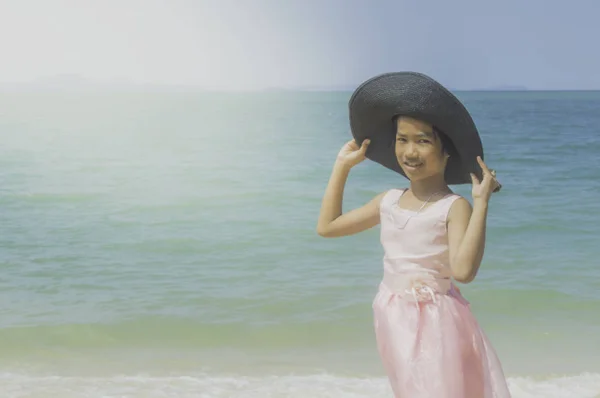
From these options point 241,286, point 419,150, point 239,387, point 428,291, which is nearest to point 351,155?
point 419,150

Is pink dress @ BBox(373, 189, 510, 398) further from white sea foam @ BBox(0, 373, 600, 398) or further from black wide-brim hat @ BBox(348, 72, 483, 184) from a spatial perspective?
white sea foam @ BBox(0, 373, 600, 398)

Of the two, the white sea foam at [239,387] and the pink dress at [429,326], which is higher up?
the pink dress at [429,326]

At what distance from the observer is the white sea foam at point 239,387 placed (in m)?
5.06

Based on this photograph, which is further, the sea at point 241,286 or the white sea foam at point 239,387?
the sea at point 241,286

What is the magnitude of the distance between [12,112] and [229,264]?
151 feet

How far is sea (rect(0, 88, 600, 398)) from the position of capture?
18.6ft

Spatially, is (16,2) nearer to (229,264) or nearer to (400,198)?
(229,264)

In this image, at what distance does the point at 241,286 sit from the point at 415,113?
18.5 ft

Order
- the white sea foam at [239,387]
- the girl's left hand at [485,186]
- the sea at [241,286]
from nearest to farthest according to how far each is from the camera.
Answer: the girl's left hand at [485,186] → the white sea foam at [239,387] → the sea at [241,286]

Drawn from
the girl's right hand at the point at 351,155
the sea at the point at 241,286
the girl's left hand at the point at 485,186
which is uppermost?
the girl's right hand at the point at 351,155

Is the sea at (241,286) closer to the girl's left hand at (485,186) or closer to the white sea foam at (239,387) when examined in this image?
the white sea foam at (239,387)

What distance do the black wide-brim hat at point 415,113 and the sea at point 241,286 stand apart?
2.51m

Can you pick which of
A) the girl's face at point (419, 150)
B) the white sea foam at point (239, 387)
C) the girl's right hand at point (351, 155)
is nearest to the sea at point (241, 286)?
the white sea foam at point (239, 387)

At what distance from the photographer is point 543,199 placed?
14.0 metres
